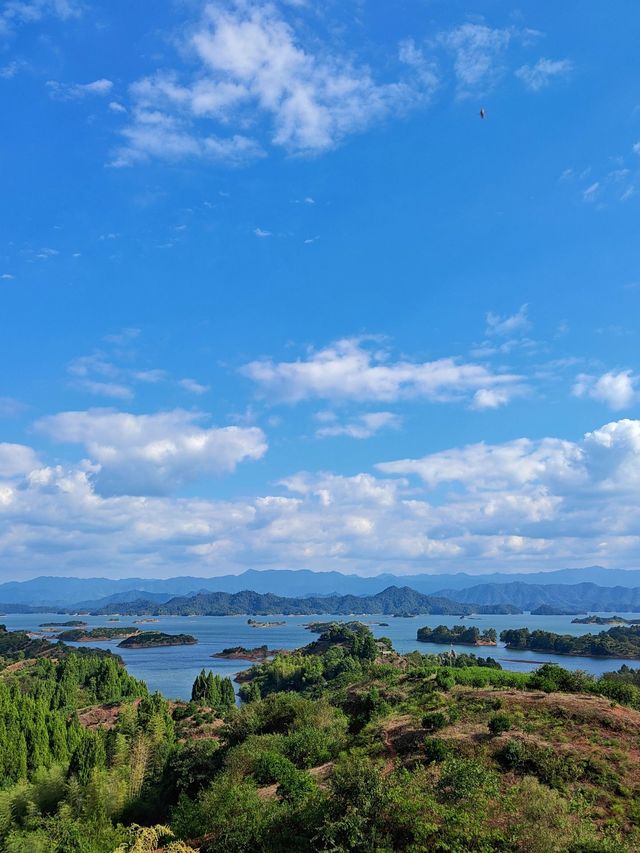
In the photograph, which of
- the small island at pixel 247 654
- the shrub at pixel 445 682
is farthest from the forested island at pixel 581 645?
the shrub at pixel 445 682

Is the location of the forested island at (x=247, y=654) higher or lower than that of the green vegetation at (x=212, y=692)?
lower

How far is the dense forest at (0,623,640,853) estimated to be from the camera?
55.9 feet

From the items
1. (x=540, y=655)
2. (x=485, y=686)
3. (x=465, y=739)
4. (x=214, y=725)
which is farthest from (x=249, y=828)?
(x=540, y=655)

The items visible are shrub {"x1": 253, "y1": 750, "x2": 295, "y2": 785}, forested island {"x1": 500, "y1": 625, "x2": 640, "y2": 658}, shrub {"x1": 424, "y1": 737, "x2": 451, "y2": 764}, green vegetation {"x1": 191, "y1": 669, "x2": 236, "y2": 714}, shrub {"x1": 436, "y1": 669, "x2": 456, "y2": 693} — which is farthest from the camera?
forested island {"x1": 500, "y1": 625, "x2": 640, "y2": 658}

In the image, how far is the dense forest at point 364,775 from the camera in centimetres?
1705

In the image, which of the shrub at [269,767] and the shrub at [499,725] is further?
the shrub at [269,767]

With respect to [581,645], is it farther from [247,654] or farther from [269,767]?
[269,767]

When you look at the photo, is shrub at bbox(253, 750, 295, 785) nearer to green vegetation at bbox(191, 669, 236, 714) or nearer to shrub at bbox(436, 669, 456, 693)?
shrub at bbox(436, 669, 456, 693)

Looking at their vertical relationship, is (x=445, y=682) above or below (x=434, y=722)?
below

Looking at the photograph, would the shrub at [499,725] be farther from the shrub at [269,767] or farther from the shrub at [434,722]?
the shrub at [269,767]

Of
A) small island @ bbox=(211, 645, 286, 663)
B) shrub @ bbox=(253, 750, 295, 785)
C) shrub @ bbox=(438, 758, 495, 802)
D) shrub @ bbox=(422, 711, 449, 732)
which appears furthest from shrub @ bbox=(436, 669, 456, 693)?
small island @ bbox=(211, 645, 286, 663)

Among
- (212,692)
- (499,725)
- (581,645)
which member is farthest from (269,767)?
(581,645)

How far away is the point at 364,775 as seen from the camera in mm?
18203

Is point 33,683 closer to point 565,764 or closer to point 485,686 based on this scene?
point 485,686
